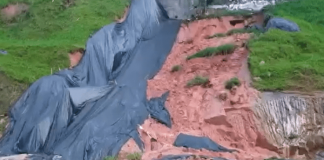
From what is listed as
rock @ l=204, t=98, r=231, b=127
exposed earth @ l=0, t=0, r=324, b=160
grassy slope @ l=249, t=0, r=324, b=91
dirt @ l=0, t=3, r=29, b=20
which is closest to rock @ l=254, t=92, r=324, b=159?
exposed earth @ l=0, t=0, r=324, b=160

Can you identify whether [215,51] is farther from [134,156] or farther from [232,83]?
[134,156]

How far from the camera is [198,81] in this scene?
40.0 ft

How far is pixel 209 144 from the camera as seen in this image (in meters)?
10.0

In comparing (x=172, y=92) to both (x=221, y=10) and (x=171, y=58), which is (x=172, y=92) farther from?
(x=221, y=10)

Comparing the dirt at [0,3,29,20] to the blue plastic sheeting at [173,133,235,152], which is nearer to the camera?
the blue plastic sheeting at [173,133,235,152]

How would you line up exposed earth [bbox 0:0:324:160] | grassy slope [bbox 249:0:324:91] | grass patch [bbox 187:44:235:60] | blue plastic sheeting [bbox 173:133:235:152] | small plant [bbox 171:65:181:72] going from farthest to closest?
1. small plant [bbox 171:65:181:72]
2. grass patch [bbox 187:44:235:60]
3. grassy slope [bbox 249:0:324:91]
4. exposed earth [bbox 0:0:324:160]
5. blue plastic sheeting [bbox 173:133:235:152]

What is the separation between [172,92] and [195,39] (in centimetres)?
329

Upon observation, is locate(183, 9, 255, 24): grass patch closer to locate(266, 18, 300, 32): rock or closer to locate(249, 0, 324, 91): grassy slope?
locate(249, 0, 324, 91): grassy slope

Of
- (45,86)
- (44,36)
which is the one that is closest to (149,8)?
(44,36)

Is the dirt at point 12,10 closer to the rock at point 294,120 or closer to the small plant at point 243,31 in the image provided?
the small plant at point 243,31

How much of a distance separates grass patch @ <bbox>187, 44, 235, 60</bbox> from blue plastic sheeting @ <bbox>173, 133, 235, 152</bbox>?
11.7ft

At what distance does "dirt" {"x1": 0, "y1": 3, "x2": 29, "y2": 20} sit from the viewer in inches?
639

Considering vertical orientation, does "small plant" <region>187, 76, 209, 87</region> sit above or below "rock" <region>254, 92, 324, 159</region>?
above

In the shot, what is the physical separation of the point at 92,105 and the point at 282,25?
19.0 feet
